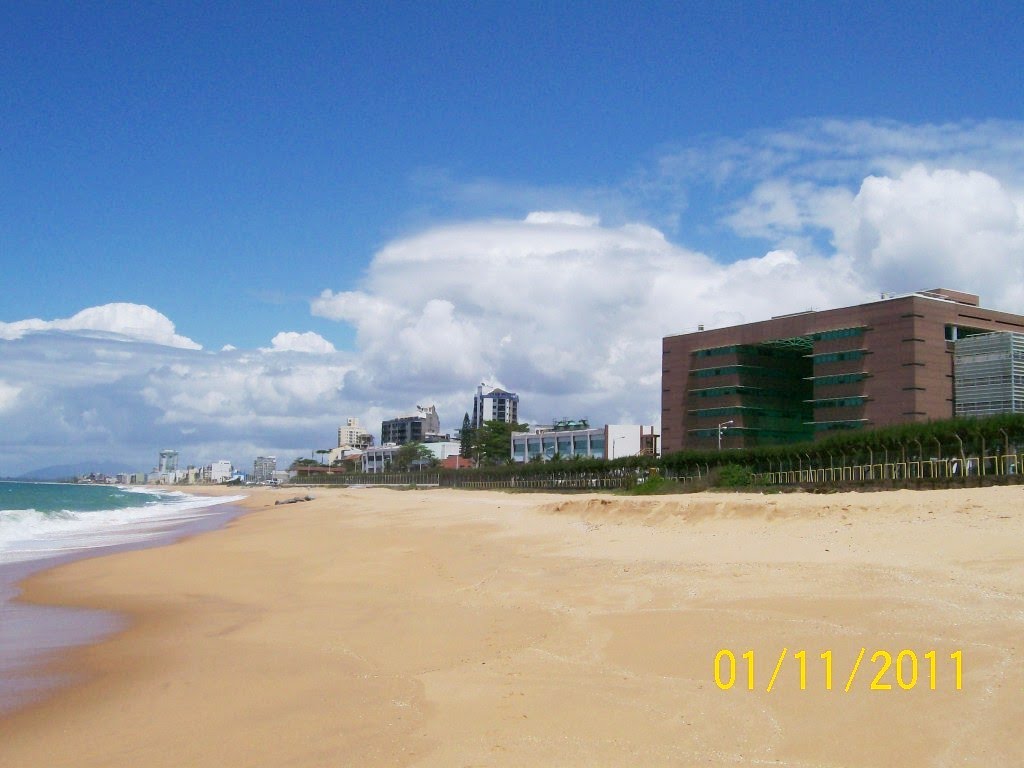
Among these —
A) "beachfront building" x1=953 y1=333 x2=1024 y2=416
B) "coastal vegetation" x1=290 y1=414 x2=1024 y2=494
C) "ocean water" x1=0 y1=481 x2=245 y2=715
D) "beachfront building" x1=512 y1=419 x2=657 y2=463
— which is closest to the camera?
"ocean water" x1=0 y1=481 x2=245 y2=715

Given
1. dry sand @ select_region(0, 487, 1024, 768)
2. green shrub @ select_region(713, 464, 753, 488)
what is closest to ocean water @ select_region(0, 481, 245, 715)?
dry sand @ select_region(0, 487, 1024, 768)

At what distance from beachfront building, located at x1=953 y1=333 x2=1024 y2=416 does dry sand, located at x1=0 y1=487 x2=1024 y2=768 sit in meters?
52.0

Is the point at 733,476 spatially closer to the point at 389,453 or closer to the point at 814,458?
the point at 814,458

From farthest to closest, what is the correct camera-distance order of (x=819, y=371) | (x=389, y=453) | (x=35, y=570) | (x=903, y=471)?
(x=389, y=453) → (x=819, y=371) → (x=903, y=471) → (x=35, y=570)

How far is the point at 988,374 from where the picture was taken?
6431 cm

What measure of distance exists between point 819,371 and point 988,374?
13527 mm

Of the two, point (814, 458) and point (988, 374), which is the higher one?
point (988, 374)

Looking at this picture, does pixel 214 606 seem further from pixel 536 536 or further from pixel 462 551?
pixel 536 536

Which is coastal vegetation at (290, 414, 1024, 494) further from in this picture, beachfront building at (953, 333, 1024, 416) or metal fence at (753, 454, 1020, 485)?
beachfront building at (953, 333, 1024, 416)

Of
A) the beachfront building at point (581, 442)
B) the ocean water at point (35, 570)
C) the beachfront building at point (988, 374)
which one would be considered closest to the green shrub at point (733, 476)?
the beachfront building at point (988, 374)

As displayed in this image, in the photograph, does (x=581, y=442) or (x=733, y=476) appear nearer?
(x=733, y=476)

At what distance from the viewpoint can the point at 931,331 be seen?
67125mm

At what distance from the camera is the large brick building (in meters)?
66.7

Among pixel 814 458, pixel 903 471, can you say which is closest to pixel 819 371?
pixel 814 458
